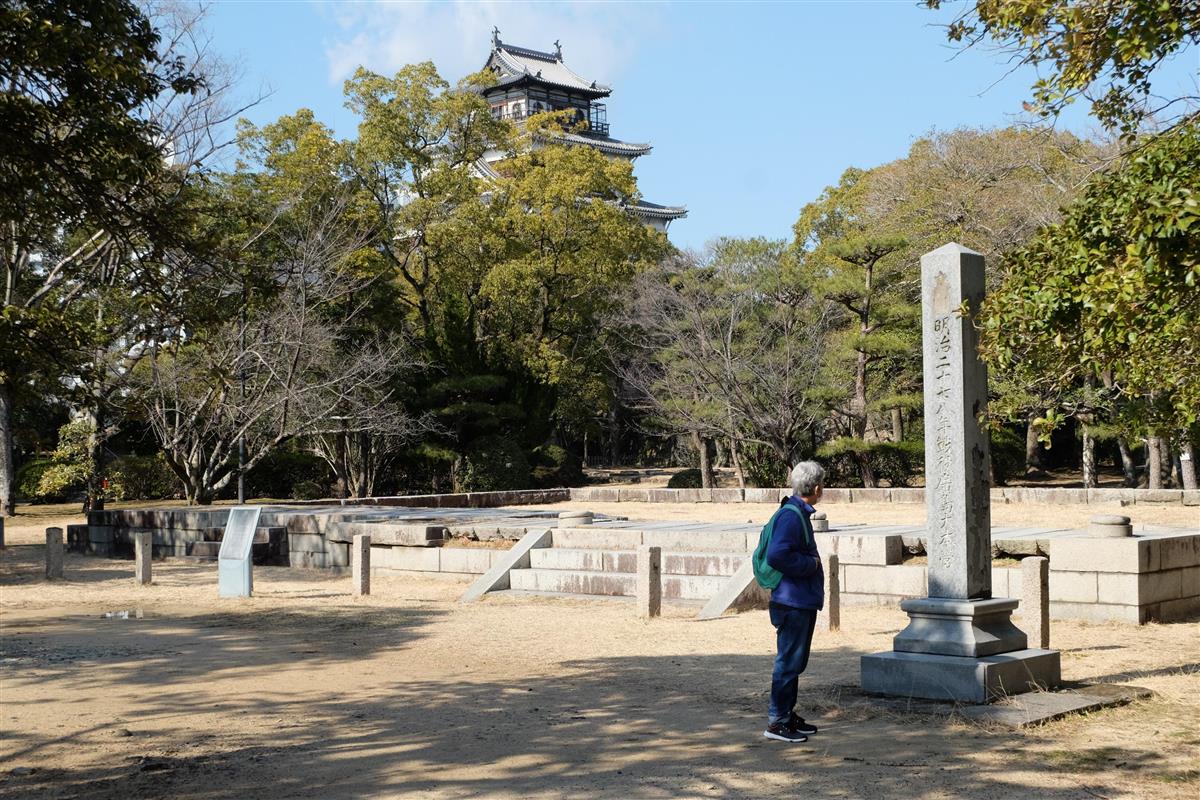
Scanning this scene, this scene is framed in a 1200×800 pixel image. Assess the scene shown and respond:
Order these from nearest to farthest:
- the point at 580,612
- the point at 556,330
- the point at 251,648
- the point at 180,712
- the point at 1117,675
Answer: the point at 180,712 → the point at 1117,675 → the point at 251,648 → the point at 580,612 → the point at 556,330

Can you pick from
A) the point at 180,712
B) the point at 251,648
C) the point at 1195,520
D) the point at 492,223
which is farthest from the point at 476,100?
the point at 180,712

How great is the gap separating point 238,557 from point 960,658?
402 inches

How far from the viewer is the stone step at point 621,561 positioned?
13594mm

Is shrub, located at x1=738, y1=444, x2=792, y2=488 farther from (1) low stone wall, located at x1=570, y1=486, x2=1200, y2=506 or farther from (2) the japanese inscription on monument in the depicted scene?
(2) the japanese inscription on monument

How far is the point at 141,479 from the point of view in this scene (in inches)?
1273

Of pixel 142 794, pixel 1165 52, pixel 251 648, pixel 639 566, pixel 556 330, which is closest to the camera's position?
pixel 142 794

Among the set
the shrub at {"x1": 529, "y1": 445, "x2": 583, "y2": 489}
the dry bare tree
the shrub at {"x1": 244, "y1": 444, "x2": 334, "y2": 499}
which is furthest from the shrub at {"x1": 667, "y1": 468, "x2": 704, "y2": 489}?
the shrub at {"x1": 244, "y1": 444, "x2": 334, "y2": 499}

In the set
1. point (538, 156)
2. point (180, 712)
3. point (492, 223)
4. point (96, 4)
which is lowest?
point (180, 712)

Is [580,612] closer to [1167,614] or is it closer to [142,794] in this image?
[1167,614]

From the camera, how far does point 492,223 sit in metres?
33.8

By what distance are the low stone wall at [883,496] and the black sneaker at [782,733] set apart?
1529cm

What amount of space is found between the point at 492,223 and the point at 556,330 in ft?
14.4

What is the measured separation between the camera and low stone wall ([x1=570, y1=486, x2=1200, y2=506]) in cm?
2325

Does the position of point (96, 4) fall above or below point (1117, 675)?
above
